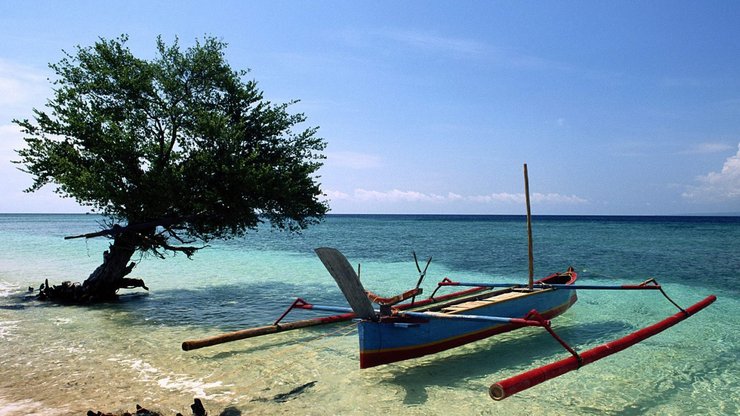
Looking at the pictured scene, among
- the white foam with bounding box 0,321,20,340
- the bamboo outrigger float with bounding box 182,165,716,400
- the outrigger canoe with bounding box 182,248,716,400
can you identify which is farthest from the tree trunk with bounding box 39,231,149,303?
the outrigger canoe with bounding box 182,248,716,400

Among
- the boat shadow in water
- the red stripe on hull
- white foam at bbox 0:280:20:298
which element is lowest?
the boat shadow in water

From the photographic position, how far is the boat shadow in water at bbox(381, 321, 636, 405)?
378 inches

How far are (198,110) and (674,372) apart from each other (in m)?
18.3

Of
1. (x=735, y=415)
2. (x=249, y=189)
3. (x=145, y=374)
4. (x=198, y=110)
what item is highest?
(x=198, y=110)

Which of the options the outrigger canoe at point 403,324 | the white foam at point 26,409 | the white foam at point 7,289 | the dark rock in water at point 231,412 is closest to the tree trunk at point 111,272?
the white foam at point 7,289

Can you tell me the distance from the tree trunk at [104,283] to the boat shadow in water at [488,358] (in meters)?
14.0

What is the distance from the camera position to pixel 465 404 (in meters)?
8.55

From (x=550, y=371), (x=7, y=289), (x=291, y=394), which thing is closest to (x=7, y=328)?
(x=7, y=289)

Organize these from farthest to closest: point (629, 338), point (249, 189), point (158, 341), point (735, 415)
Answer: point (249, 189)
point (158, 341)
point (629, 338)
point (735, 415)

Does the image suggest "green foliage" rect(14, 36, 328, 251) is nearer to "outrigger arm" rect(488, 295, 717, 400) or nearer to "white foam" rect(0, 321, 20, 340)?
"white foam" rect(0, 321, 20, 340)

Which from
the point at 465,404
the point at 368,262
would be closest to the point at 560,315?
the point at 465,404

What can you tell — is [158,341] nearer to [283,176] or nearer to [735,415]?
[283,176]

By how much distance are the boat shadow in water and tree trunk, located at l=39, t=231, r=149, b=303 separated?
14.0m

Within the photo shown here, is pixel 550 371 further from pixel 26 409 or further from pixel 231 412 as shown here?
pixel 26 409
